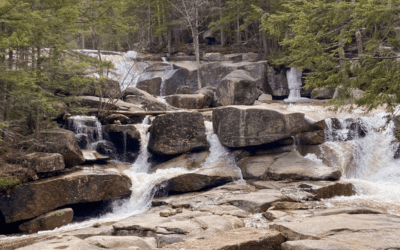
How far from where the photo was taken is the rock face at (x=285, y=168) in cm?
1148

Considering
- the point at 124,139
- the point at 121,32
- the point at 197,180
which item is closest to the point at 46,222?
the point at 197,180

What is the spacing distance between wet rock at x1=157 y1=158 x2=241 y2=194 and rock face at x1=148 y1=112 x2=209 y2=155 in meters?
2.16

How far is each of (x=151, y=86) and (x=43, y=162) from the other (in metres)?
16.0

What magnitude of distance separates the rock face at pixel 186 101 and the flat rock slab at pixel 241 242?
48.9 ft

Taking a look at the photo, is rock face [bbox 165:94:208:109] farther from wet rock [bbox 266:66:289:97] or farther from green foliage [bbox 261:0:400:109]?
green foliage [bbox 261:0:400:109]

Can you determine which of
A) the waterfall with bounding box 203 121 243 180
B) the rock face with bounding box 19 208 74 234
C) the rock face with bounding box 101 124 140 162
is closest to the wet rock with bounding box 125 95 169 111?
the rock face with bounding box 101 124 140 162

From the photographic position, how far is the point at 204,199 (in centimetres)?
1004

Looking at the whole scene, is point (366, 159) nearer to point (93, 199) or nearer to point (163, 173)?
point (163, 173)

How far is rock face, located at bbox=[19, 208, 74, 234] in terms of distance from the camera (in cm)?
969

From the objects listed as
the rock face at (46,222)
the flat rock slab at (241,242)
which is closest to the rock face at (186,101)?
the rock face at (46,222)

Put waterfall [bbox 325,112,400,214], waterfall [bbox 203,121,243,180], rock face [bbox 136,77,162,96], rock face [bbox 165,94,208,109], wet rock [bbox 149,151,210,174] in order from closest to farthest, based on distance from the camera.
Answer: waterfall [bbox 325,112,400,214]
wet rock [bbox 149,151,210,174]
waterfall [bbox 203,121,243,180]
rock face [bbox 165,94,208,109]
rock face [bbox 136,77,162,96]

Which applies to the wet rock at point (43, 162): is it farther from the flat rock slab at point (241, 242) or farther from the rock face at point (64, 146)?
the flat rock slab at point (241, 242)

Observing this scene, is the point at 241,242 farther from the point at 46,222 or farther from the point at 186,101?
the point at 186,101

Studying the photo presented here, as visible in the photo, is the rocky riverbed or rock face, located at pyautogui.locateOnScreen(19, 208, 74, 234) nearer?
the rocky riverbed
